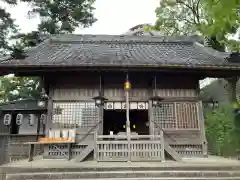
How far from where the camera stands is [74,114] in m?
9.49

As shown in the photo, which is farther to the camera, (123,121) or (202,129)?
(123,121)

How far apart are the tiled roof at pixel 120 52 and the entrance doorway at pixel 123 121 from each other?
4872 millimetres

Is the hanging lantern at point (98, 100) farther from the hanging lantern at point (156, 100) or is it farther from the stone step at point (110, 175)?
the stone step at point (110, 175)

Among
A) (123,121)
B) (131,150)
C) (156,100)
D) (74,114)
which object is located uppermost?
(156,100)

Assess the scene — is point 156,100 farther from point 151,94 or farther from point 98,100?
point 98,100

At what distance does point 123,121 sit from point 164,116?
6.67 metres

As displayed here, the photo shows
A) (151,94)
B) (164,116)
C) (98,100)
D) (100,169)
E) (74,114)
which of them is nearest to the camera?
(100,169)

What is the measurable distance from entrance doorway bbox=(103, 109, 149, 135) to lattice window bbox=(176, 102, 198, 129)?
529 centimetres

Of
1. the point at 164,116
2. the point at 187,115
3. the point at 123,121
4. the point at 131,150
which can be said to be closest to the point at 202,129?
the point at 187,115

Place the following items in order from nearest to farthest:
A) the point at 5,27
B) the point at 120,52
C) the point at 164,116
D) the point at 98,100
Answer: the point at 98,100
the point at 164,116
the point at 120,52
the point at 5,27

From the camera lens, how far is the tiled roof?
8695mm

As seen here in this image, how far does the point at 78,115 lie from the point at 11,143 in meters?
7.93

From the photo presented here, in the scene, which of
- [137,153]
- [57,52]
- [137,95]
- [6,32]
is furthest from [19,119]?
[137,153]

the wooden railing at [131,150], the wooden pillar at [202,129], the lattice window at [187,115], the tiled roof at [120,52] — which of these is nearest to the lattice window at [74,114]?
the wooden railing at [131,150]
